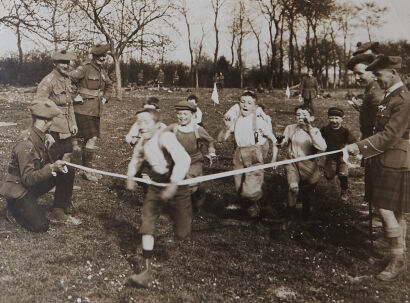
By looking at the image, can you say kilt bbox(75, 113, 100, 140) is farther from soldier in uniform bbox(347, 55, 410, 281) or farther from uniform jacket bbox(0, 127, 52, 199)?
soldier in uniform bbox(347, 55, 410, 281)

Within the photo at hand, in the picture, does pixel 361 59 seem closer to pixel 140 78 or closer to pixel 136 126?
pixel 136 126

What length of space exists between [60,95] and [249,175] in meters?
2.18

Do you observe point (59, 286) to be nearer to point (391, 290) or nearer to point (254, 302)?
point (254, 302)

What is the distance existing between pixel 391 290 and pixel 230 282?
1038 mm

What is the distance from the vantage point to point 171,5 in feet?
10.7

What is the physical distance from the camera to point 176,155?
2555 millimetres

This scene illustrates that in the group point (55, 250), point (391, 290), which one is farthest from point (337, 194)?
point (55, 250)

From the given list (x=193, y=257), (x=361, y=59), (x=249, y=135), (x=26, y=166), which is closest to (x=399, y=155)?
(x=361, y=59)

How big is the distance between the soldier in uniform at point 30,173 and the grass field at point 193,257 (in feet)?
0.42

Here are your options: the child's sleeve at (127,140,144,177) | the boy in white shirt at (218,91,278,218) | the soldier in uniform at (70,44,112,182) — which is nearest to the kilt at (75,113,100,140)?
the soldier in uniform at (70,44,112,182)

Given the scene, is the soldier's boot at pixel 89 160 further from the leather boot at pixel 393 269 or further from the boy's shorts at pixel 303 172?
the leather boot at pixel 393 269

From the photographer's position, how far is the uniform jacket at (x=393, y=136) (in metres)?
2.72

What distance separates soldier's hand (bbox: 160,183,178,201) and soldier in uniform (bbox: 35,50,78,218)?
4.56ft

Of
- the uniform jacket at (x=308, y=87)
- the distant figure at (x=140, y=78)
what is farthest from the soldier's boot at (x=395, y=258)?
the uniform jacket at (x=308, y=87)
